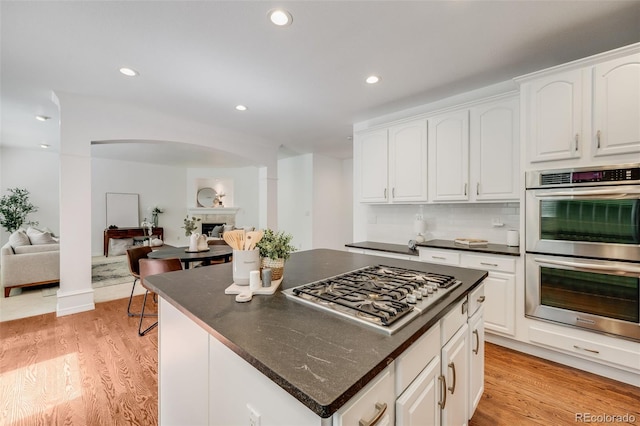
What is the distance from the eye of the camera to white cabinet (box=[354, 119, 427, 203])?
3.15 metres

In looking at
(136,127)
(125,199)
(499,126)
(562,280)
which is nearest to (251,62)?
(136,127)

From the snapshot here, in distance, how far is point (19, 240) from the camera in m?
4.14

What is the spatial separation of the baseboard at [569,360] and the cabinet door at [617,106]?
1.61 m

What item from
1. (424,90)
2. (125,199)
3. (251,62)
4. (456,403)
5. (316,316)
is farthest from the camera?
(125,199)

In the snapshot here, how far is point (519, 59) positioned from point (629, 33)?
672mm

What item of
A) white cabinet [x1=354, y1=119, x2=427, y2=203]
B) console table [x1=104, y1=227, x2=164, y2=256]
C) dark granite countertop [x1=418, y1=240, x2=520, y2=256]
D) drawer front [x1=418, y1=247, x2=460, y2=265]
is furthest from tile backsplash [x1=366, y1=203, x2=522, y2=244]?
console table [x1=104, y1=227, x2=164, y2=256]

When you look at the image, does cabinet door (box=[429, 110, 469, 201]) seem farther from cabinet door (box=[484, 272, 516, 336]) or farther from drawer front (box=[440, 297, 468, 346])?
drawer front (box=[440, 297, 468, 346])

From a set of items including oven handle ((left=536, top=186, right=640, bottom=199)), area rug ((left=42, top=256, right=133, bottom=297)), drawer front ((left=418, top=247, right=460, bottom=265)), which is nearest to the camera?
oven handle ((left=536, top=186, right=640, bottom=199))

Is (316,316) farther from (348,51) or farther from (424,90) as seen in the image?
(424,90)

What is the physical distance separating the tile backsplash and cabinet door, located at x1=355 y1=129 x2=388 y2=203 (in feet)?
1.32

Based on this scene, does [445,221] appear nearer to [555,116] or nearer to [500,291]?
[500,291]

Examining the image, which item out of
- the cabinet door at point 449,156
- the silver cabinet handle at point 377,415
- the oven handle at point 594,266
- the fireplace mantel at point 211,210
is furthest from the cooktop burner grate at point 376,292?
the fireplace mantel at point 211,210

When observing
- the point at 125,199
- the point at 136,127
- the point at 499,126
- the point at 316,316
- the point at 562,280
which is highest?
the point at 136,127

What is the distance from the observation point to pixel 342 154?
6.31m
